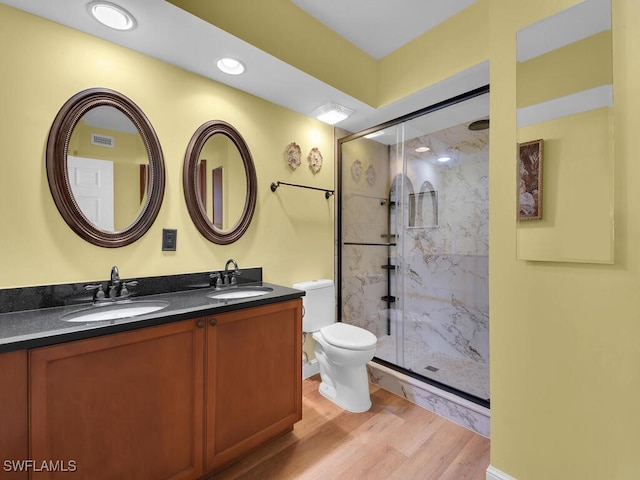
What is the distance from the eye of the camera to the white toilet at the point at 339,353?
77.7 inches

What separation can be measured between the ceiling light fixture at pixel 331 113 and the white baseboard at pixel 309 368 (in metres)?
2.12

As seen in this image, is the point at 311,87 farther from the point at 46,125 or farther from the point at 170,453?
the point at 170,453

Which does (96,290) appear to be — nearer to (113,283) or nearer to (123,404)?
(113,283)

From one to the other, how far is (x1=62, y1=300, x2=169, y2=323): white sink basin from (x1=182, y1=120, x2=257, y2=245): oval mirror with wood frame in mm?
560

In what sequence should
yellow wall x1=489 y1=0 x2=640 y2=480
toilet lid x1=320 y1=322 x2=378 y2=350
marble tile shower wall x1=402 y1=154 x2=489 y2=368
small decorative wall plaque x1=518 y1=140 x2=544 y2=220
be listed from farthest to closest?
marble tile shower wall x1=402 y1=154 x2=489 y2=368
toilet lid x1=320 y1=322 x2=378 y2=350
small decorative wall plaque x1=518 y1=140 x2=544 y2=220
yellow wall x1=489 y1=0 x2=640 y2=480

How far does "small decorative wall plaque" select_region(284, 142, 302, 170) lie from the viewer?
2.35 metres

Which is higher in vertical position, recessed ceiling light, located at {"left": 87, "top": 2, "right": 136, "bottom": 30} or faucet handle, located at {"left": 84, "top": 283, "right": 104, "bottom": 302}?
recessed ceiling light, located at {"left": 87, "top": 2, "right": 136, "bottom": 30}

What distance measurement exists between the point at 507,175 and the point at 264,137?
1661 mm

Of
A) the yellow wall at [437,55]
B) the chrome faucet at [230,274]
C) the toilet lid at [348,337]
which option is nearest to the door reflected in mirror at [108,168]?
the chrome faucet at [230,274]

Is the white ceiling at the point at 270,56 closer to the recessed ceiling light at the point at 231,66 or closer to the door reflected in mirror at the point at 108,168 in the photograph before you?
the recessed ceiling light at the point at 231,66

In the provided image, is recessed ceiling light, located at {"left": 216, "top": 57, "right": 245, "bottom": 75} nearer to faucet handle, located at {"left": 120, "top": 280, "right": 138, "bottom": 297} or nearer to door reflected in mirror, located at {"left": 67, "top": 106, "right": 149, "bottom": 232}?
door reflected in mirror, located at {"left": 67, "top": 106, "right": 149, "bottom": 232}

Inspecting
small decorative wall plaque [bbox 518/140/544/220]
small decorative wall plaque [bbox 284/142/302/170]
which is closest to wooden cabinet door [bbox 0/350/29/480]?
small decorative wall plaque [bbox 284/142/302/170]

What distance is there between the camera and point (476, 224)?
2643 millimetres

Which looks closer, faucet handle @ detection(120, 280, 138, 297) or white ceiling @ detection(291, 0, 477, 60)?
faucet handle @ detection(120, 280, 138, 297)
